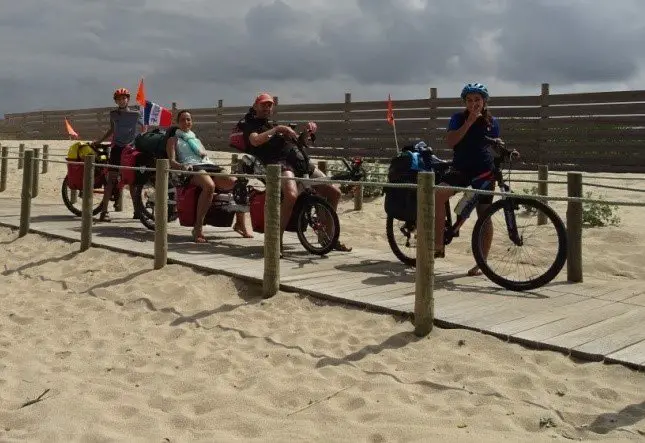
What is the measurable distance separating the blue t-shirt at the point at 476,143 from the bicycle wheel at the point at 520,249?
352 mm

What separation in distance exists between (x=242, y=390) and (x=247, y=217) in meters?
7.10

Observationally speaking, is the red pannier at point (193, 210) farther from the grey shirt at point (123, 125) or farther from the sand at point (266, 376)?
the grey shirt at point (123, 125)

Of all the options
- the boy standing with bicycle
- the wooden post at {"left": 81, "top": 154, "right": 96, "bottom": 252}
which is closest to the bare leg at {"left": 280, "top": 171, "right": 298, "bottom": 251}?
the wooden post at {"left": 81, "top": 154, "right": 96, "bottom": 252}

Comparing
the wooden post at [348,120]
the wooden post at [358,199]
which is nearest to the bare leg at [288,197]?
the wooden post at [358,199]

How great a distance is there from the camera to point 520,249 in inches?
244

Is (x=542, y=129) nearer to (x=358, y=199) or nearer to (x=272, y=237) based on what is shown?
(x=358, y=199)

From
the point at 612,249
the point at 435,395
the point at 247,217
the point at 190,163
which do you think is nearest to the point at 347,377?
the point at 435,395

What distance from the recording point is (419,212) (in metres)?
4.60

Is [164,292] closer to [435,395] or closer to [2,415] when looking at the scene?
[2,415]

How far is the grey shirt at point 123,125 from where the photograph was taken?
29.1ft

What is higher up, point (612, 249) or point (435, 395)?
point (612, 249)

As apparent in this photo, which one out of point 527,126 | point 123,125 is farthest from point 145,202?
point 527,126

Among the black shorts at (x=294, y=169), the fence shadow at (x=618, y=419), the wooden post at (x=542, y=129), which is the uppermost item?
the wooden post at (x=542, y=129)

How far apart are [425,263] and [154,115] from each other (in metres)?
6.95
